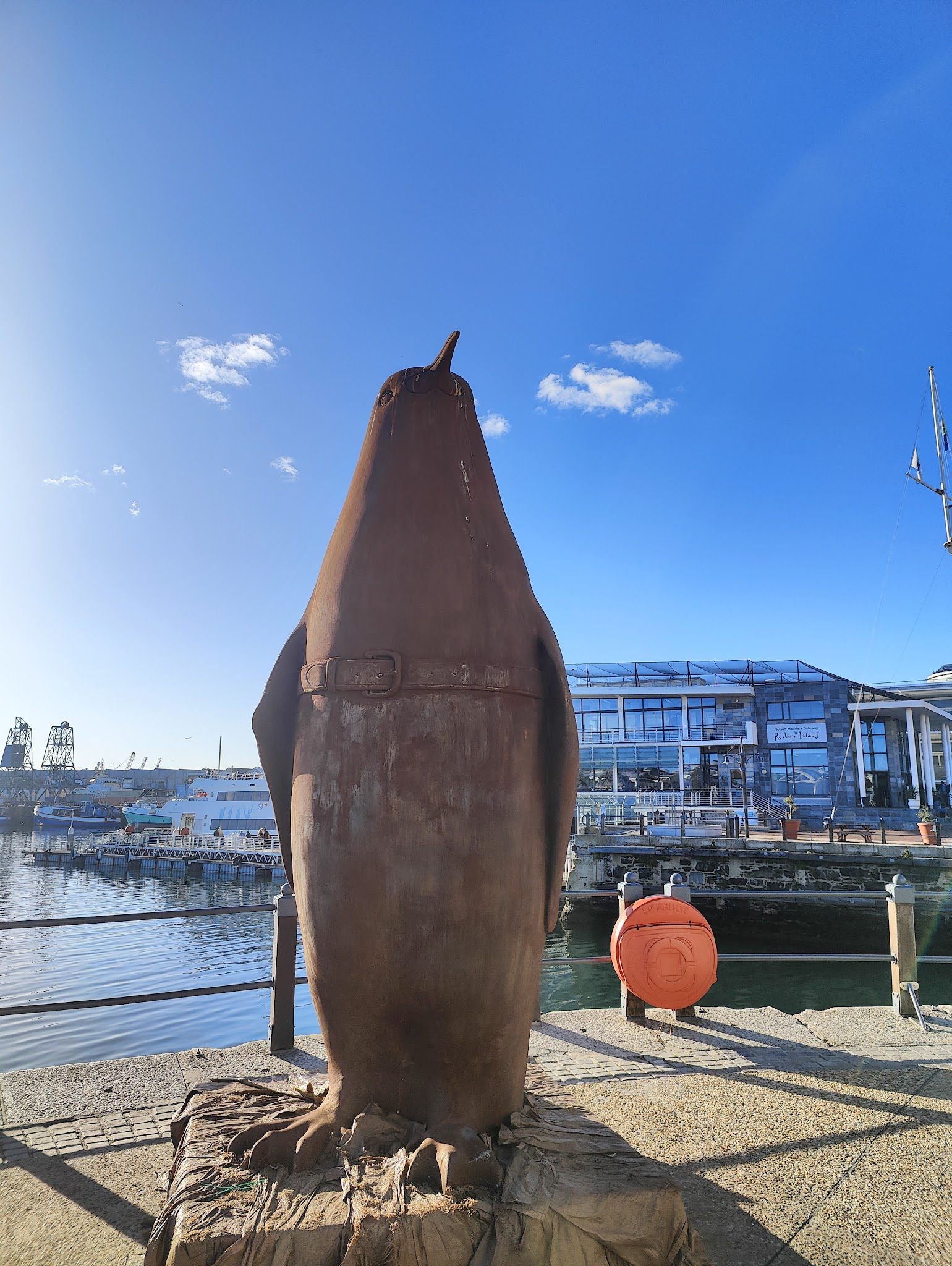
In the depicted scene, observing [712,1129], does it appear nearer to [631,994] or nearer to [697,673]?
[631,994]

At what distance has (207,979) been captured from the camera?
1510cm

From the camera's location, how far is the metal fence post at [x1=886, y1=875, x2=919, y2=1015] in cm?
568

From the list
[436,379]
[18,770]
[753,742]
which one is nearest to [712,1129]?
[436,379]

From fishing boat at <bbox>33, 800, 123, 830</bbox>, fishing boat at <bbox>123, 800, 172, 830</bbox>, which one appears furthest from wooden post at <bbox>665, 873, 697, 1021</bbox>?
fishing boat at <bbox>33, 800, 123, 830</bbox>

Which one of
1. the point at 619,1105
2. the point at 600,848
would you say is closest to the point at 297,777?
the point at 619,1105

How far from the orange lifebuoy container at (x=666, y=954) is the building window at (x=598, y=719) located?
30714mm

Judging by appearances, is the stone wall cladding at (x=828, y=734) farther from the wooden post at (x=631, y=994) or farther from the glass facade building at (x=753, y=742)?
the wooden post at (x=631, y=994)

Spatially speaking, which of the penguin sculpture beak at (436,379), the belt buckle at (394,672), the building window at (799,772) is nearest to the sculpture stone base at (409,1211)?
the belt buckle at (394,672)

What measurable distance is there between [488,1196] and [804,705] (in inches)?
1328

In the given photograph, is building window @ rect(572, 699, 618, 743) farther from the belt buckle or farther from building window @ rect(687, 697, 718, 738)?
the belt buckle

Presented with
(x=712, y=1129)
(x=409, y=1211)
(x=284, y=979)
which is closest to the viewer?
(x=409, y=1211)

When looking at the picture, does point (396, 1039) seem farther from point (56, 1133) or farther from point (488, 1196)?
point (56, 1133)

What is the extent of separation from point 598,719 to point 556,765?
111 feet

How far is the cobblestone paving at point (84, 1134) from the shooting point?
3182mm
